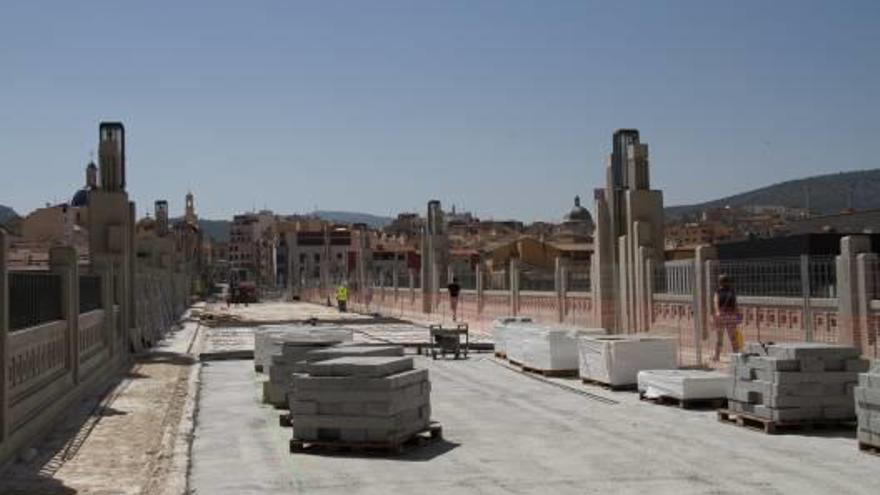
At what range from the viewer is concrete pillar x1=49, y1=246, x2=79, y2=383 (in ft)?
54.5

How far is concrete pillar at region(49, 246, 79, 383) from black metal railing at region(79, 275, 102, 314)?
4.99 feet

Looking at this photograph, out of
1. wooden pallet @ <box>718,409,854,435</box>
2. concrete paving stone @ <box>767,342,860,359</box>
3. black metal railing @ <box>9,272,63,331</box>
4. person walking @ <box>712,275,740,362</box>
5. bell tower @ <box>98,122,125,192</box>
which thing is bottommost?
wooden pallet @ <box>718,409,854,435</box>

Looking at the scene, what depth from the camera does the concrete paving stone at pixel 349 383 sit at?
1145 cm

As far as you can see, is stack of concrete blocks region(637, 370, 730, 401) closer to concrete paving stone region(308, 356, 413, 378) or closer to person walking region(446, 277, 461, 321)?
concrete paving stone region(308, 356, 413, 378)

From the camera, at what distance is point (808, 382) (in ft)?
42.0

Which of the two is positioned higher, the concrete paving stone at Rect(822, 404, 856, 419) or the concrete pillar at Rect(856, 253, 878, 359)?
the concrete pillar at Rect(856, 253, 878, 359)

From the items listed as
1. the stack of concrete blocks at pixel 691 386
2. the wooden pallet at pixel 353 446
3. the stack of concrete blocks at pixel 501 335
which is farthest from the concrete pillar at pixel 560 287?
the wooden pallet at pixel 353 446

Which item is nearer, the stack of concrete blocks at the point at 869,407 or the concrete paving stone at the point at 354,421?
the stack of concrete blocks at the point at 869,407

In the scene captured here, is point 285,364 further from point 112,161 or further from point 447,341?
point 112,161

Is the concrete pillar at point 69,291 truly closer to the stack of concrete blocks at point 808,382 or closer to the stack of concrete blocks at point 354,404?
the stack of concrete blocks at point 354,404

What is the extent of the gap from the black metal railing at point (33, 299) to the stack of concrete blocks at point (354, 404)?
351 centimetres

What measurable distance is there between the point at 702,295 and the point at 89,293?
11519 mm

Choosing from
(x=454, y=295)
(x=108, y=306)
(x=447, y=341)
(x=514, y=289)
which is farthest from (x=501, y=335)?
(x=454, y=295)

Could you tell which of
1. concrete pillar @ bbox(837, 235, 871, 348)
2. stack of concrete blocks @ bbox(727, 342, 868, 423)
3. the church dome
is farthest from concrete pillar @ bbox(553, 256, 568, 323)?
the church dome
